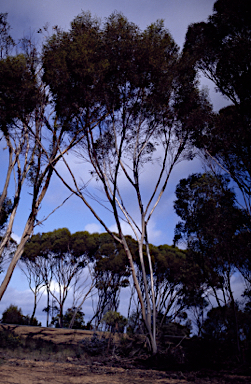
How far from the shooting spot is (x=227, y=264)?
1205cm

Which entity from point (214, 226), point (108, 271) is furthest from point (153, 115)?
point (108, 271)

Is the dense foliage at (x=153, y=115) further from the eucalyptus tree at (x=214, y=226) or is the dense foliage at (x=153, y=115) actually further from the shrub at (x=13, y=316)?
the shrub at (x=13, y=316)

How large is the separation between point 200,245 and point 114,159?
6189 millimetres

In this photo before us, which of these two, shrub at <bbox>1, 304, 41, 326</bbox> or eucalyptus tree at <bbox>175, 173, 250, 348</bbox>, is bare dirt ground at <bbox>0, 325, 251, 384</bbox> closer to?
eucalyptus tree at <bbox>175, 173, 250, 348</bbox>

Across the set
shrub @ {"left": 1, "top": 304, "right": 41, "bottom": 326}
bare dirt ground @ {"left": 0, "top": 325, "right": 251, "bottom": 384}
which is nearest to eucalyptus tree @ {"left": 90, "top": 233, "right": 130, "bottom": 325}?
shrub @ {"left": 1, "top": 304, "right": 41, "bottom": 326}

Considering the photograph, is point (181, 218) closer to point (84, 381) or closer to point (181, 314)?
point (181, 314)

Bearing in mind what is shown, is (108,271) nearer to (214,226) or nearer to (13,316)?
(13,316)

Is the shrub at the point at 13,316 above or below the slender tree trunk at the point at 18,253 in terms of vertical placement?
below

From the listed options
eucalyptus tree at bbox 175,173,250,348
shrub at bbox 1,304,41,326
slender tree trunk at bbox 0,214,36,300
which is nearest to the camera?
slender tree trunk at bbox 0,214,36,300

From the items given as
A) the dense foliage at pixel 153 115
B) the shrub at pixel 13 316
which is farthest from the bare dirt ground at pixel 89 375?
the shrub at pixel 13 316

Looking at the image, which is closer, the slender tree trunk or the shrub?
the slender tree trunk

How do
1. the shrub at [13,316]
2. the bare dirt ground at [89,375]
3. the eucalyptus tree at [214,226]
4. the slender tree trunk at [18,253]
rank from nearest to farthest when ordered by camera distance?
the bare dirt ground at [89,375] < the slender tree trunk at [18,253] < the eucalyptus tree at [214,226] < the shrub at [13,316]

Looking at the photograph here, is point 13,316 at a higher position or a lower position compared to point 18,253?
lower

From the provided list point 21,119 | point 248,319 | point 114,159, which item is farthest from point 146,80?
point 248,319
